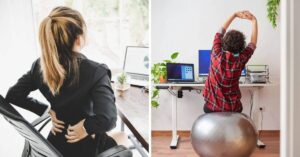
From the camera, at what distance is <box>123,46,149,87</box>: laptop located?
212 cm

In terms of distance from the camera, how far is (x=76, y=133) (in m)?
2.02

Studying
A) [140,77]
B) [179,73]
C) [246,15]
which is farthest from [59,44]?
[179,73]

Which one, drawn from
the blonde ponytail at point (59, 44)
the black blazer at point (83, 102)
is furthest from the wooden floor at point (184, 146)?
the blonde ponytail at point (59, 44)

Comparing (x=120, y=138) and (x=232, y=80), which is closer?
(x=120, y=138)

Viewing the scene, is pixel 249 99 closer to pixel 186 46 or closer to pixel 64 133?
pixel 186 46

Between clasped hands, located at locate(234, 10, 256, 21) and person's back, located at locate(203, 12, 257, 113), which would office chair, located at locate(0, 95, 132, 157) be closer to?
person's back, located at locate(203, 12, 257, 113)

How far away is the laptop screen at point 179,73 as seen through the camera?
4.18 meters

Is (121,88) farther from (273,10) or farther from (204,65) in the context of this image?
(273,10)

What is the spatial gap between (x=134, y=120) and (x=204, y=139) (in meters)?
1.11

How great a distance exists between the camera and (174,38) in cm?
452

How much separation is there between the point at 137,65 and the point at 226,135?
48.6 inches
